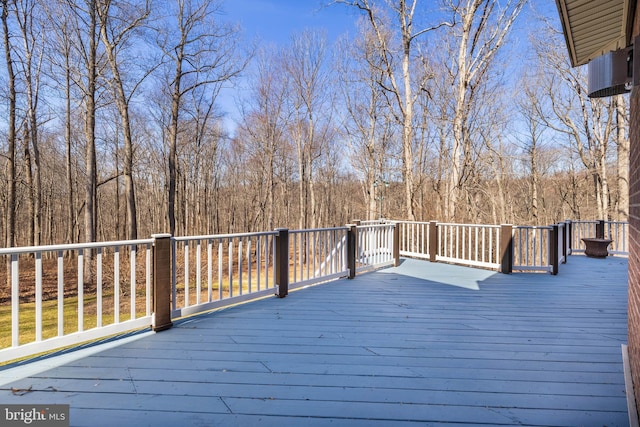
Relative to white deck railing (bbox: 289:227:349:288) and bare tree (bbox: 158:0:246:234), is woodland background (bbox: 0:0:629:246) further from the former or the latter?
white deck railing (bbox: 289:227:349:288)

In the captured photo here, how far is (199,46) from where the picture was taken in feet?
43.7

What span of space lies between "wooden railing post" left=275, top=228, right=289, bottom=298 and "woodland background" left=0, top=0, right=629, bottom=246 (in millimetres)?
6346

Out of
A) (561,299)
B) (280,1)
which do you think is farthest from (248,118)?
(561,299)

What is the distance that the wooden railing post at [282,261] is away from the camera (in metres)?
4.62

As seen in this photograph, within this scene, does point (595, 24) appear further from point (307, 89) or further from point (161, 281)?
point (307, 89)

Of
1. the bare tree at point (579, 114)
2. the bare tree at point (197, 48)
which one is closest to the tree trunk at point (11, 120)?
the bare tree at point (197, 48)

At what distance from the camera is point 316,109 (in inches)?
690

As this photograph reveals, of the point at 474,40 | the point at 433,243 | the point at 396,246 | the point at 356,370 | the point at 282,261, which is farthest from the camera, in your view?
the point at 474,40

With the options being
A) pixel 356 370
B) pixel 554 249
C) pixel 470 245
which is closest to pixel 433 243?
pixel 470 245

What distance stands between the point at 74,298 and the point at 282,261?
396 inches

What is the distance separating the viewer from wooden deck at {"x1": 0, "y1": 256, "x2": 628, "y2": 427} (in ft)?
6.33

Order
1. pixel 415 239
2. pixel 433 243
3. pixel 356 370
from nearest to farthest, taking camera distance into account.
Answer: pixel 356 370
pixel 433 243
pixel 415 239

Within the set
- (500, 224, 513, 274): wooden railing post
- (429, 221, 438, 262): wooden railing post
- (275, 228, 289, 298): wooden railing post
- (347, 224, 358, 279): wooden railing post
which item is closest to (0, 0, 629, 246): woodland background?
(429, 221, 438, 262): wooden railing post

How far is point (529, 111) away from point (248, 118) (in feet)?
47.1
